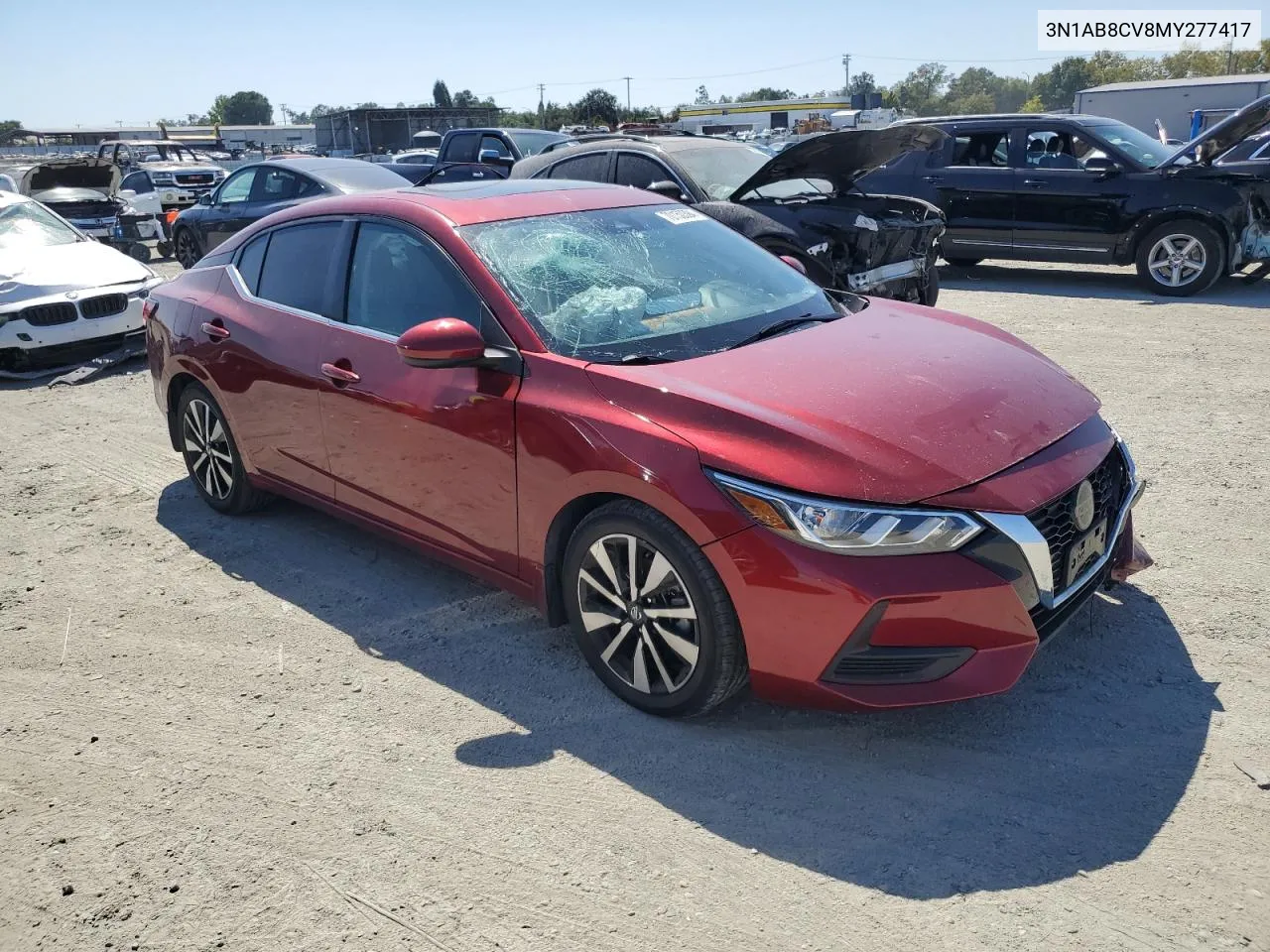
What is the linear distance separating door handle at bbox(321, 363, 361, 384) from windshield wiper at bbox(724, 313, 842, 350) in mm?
1552

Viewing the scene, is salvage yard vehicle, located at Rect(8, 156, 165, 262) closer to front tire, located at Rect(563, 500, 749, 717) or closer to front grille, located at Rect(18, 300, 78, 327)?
front grille, located at Rect(18, 300, 78, 327)

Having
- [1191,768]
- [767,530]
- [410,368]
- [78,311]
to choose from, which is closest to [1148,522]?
[1191,768]

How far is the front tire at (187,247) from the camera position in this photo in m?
14.0

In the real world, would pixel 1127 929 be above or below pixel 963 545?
below

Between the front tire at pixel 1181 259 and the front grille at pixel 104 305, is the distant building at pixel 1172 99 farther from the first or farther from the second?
the front grille at pixel 104 305

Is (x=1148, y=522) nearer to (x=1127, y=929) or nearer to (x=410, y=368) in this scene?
(x=1127, y=929)

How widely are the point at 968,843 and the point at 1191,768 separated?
0.79 metres

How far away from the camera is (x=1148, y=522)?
4.77 m

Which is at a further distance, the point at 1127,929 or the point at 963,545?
the point at 963,545

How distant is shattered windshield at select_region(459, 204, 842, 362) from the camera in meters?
3.71

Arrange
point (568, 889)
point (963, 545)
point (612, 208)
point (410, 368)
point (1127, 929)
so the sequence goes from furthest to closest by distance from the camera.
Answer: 1. point (612, 208)
2. point (410, 368)
3. point (963, 545)
4. point (568, 889)
5. point (1127, 929)

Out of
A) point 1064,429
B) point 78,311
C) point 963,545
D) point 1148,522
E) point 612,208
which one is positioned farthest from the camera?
point 78,311

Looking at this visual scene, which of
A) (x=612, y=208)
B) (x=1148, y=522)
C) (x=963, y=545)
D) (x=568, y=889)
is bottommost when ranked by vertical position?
(x=568, y=889)

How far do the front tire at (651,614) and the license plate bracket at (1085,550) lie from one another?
41.0 inches
